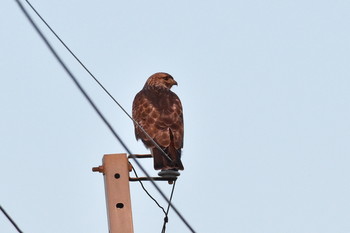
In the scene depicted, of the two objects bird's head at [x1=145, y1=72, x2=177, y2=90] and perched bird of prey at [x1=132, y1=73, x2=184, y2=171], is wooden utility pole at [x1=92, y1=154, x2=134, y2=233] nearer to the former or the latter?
perched bird of prey at [x1=132, y1=73, x2=184, y2=171]

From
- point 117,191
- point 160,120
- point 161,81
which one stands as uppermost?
point 161,81

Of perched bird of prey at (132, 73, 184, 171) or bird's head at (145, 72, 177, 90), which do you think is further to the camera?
bird's head at (145, 72, 177, 90)

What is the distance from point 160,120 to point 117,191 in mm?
5357

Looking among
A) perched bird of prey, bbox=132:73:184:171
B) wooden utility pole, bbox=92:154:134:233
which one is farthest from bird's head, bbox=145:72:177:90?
wooden utility pole, bbox=92:154:134:233

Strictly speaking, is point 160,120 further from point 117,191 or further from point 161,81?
point 117,191

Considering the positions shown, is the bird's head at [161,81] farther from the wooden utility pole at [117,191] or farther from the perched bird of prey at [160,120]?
the wooden utility pole at [117,191]

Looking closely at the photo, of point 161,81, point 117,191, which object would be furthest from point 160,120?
point 117,191

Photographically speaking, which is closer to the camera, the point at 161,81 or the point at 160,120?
the point at 160,120

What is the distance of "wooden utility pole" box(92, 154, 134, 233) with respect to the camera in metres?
7.23

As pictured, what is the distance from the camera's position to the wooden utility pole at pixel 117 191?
285 inches

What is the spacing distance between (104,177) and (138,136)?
200 inches

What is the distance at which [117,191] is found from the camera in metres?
7.41

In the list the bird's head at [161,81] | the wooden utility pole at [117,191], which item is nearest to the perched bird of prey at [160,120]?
the bird's head at [161,81]

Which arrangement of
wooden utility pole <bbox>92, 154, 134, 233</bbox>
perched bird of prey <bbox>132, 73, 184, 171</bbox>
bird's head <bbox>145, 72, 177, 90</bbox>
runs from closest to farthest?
wooden utility pole <bbox>92, 154, 134, 233</bbox> → perched bird of prey <bbox>132, 73, 184, 171</bbox> → bird's head <bbox>145, 72, 177, 90</bbox>
